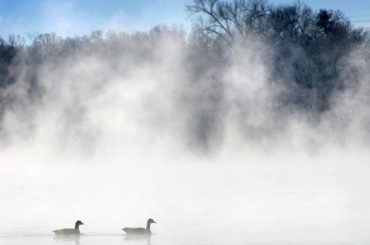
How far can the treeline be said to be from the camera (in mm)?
51406

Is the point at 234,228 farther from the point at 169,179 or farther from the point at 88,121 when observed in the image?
the point at 88,121

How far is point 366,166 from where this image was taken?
3456cm

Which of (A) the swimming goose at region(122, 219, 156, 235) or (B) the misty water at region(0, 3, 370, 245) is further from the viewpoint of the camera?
(B) the misty water at region(0, 3, 370, 245)

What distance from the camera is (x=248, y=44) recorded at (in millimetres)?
55688

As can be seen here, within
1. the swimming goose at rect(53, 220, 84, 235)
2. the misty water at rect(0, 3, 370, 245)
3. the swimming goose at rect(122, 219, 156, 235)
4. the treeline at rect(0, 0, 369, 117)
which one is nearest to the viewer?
the swimming goose at rect(122, 219, 156, 235)

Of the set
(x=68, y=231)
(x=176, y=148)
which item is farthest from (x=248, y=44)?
(x=68, y=231)

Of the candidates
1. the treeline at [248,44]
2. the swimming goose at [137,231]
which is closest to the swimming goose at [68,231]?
the swimming goose at [137,231]

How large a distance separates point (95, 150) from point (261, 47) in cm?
1179

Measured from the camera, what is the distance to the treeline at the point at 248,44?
169ft

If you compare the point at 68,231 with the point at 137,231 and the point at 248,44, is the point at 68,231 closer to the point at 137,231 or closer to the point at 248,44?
the point at 137,231

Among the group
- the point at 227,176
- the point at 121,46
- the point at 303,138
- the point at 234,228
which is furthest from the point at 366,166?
the point at 121,46

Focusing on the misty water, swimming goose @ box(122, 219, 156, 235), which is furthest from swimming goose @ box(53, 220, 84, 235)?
swimming goose @ box(122, 219, 156, 235)

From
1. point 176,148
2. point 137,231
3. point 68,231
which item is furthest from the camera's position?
point 176,148

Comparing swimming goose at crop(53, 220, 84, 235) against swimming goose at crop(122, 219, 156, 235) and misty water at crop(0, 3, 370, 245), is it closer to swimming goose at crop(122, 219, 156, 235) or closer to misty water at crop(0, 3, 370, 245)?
misty water at crop(0, 3, 370, 245)
